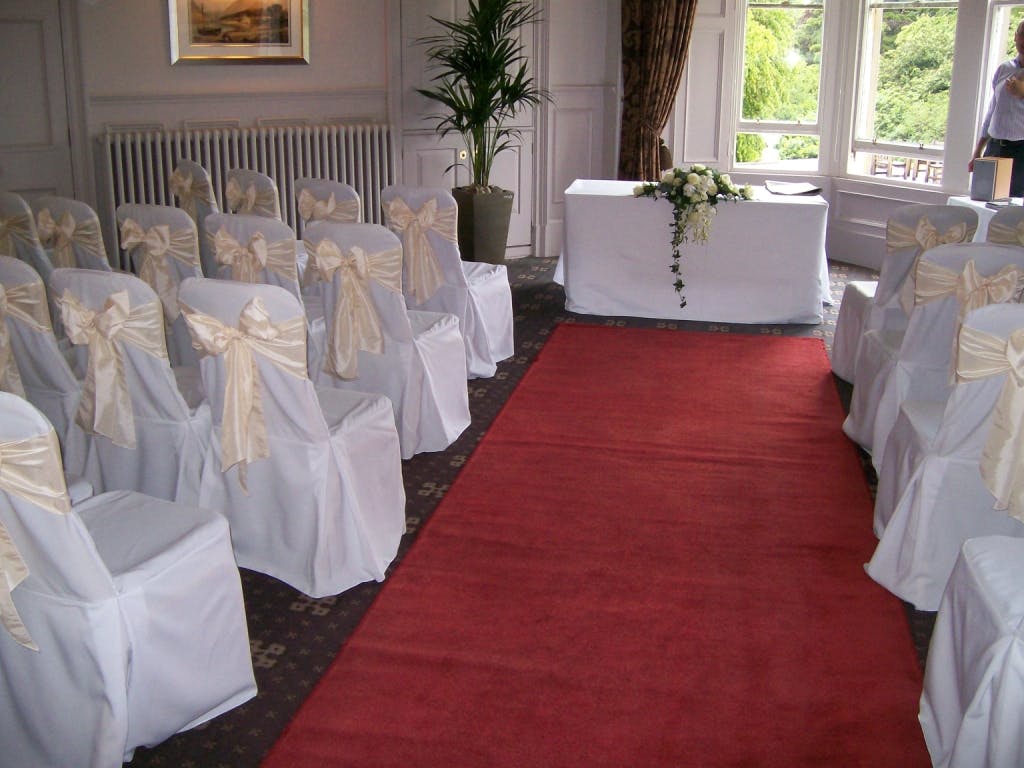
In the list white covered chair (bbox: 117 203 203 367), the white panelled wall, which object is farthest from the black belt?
white covered chair (bbox: 117 203 203 367)

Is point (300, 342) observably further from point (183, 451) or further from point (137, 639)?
point (137, 639)

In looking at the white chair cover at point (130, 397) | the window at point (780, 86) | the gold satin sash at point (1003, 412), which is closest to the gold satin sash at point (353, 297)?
the white chair cover at point (130, 397)

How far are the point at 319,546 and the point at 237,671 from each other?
604 mm

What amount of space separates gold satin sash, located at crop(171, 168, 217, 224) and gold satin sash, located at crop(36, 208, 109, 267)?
1084mm

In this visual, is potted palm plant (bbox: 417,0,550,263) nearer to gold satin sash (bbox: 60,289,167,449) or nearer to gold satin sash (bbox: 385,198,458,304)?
gold satin sash (bbox: 385,198,458,304)

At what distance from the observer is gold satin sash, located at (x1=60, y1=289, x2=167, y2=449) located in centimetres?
320

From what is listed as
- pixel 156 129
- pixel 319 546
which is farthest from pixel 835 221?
pixel 319 546

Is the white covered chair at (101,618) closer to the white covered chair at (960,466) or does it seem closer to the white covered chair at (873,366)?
the white covered chair at (960,466)

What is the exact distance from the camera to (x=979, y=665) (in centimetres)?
244

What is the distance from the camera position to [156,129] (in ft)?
24.4

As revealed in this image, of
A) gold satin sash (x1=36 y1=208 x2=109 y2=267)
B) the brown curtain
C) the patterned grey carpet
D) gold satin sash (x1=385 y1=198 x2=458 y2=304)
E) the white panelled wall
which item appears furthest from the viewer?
the brown curtain

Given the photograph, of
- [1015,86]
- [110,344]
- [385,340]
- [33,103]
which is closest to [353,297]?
[385,340]

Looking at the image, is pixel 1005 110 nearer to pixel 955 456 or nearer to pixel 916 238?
pixel 916 238

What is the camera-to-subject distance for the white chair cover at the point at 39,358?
134 inches
